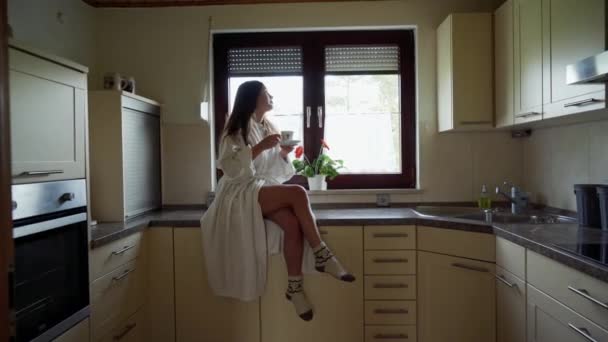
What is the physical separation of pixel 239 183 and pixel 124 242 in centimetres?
66

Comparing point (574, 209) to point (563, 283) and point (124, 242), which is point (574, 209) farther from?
point (124, 242)

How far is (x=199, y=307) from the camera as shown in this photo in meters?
2.28

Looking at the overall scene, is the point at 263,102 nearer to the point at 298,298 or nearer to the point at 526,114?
the point at 298,298

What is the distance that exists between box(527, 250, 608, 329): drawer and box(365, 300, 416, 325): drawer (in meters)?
0.76

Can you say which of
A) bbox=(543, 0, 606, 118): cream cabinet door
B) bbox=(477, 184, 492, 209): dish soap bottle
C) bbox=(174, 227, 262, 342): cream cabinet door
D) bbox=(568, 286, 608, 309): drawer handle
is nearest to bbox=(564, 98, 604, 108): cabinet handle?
bbox=(543, 0, 606, 118): cream cabinet door

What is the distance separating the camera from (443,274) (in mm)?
2158

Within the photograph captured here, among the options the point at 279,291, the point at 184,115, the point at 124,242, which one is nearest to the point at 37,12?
the point at 184,115

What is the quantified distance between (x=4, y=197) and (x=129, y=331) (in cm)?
183

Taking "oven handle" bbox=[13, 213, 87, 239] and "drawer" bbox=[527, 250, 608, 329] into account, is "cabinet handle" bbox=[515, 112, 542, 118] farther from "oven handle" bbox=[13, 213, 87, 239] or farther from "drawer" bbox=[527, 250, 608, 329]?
"oven handle" bbox=[13, 213, 87, 239]

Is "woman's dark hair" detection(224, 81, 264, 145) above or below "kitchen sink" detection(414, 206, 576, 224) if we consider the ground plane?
above

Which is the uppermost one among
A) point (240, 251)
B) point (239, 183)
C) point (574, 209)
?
point (239, 183)

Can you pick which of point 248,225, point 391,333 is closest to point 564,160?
point 391,333

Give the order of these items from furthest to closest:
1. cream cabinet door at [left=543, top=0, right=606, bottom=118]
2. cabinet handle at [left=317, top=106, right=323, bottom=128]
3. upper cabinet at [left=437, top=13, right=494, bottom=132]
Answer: cabinet handle at [left=317, top=106, right=323, bottom=128] → upper cabinet at [left=437, top=13, right=494, bottom=132] → cream cabinet door at [left=543, top=0, right=606, bottom=118]

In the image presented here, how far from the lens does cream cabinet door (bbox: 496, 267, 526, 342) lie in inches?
67.9
